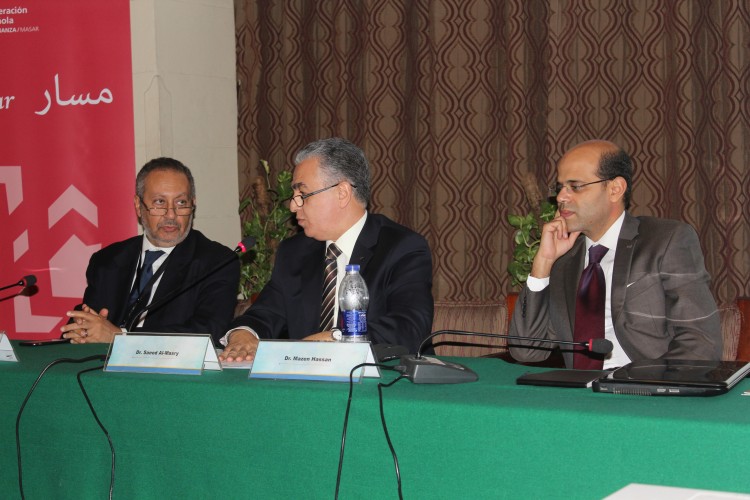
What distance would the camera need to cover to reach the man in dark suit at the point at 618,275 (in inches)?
101

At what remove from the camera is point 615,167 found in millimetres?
2771

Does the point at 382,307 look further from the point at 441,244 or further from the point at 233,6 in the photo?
the point at 233,6

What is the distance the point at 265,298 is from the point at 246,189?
1836 millimetres

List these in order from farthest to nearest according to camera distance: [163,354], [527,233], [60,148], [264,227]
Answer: [264,227] → [60,148] → [527,233] → [163,354]

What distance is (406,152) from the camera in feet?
14.7

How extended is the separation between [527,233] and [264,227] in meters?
1.46

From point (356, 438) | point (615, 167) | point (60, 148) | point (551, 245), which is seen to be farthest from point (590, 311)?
point (60, 148)

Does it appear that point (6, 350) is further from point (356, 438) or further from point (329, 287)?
point (356, 438)

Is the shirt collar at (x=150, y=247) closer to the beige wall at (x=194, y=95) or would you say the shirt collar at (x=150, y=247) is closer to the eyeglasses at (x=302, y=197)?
the eyeglasses at (x=302, y=197)

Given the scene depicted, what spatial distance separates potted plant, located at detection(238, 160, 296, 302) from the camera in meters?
4.46

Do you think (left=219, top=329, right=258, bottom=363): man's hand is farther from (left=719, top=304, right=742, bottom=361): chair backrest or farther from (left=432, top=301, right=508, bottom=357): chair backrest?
(left=719, top=304, right=742, bottom=361): chair backrest

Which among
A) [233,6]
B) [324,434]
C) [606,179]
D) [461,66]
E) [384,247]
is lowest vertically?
[324,434]

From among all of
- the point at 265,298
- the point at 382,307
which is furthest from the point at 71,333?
the point at 382,307

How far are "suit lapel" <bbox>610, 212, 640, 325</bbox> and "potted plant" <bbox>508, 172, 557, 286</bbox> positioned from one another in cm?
105
